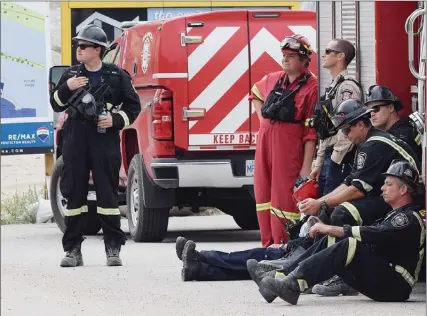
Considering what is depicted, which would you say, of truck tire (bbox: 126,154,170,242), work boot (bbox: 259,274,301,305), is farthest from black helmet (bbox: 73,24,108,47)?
work boot (bbox: 259,274,301,305)

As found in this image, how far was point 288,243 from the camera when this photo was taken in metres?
10.4

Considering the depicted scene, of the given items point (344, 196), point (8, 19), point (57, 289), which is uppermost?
point (8, 19)

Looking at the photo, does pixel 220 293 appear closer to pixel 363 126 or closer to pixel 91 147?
pixel 363 126

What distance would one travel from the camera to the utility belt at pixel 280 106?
11203 millimetres

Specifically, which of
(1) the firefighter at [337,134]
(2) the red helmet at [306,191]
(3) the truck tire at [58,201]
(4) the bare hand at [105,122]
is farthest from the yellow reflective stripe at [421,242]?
(3) the truck tire at [58,201]

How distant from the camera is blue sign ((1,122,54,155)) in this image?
773 inches

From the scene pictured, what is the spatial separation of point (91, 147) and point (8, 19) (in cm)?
889

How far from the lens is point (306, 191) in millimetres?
10453

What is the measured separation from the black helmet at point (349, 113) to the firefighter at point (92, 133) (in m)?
Result: 2.57

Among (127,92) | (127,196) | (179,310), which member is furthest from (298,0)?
(179,310)

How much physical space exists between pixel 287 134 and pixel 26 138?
8961 millimetres

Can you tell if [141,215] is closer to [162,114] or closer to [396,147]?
[162,114]

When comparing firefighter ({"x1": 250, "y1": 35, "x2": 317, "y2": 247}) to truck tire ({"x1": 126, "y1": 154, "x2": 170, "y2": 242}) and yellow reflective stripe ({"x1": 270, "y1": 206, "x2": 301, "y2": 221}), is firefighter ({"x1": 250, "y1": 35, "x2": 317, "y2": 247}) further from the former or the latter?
truck tire ({"x1": 126, "y1": 154, "x2": 170, "y2": 242})

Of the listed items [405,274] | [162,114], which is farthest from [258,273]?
[162,114]
